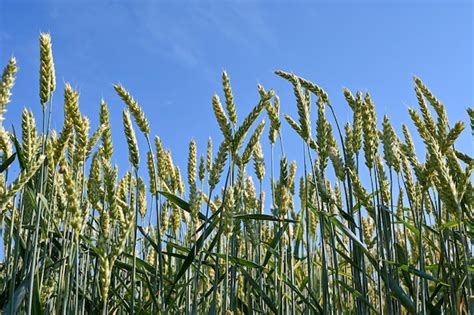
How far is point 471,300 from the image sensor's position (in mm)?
1566

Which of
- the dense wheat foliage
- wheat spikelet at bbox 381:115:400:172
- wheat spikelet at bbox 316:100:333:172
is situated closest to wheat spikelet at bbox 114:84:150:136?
the dense wheat foliage

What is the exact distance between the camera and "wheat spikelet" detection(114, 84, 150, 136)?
1.93 meters

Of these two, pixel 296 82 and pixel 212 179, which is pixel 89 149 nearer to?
pixel 212 179

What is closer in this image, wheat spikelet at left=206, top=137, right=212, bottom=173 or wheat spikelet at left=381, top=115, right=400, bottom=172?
wheat spikelet at left=381, top=115, right=400, bottom=172

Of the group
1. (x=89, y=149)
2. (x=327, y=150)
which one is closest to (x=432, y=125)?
(x=327, y=150)

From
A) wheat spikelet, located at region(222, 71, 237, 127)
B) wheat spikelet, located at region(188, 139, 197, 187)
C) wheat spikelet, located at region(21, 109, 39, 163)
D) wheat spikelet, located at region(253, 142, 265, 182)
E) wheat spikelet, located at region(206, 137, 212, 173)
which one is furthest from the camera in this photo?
wheat spikelet, located at region(206, 137, 212, 173)

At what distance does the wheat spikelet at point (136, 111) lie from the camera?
1933 millimetres

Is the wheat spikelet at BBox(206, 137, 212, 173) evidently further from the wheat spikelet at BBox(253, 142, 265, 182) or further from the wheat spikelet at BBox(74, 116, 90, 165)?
the wheat spikelet at BBox(74, 116, 90, 165)

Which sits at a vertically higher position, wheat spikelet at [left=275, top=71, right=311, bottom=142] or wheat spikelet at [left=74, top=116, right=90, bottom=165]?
wheat spikelet at [left=275, top=71, right=311, bottom=142]

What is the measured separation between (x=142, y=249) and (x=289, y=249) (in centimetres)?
132

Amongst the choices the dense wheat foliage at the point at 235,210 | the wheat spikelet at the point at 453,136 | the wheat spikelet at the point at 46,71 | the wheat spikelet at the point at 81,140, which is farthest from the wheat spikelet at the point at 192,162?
the wheat spikelet at the point at 453,136

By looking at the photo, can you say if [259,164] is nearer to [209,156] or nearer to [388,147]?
[209,156]

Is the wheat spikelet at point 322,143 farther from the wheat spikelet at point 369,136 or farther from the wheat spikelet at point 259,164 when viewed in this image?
the wheat spikelet at point 259,164

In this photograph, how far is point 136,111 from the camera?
77.5 inches
